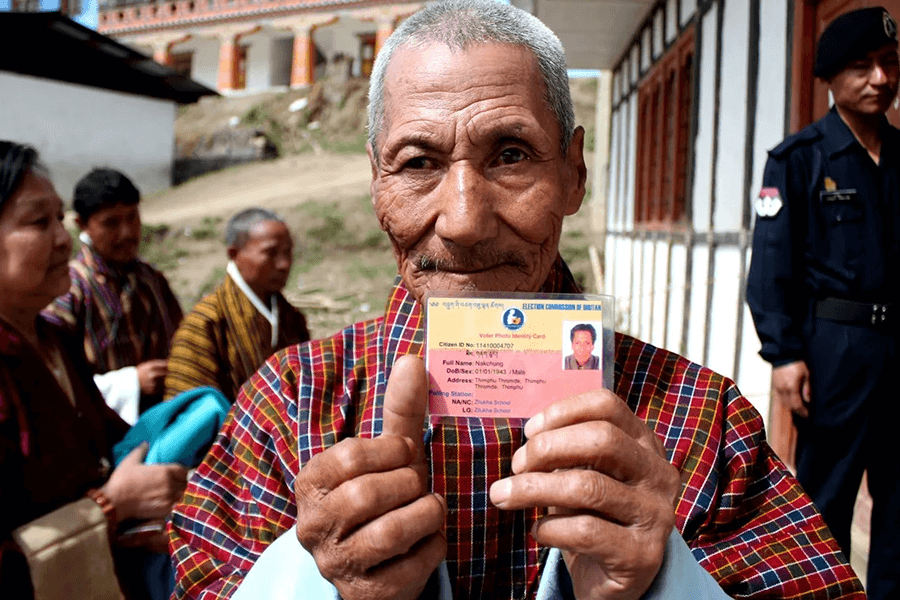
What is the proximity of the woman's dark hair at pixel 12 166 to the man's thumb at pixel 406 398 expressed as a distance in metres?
2.02

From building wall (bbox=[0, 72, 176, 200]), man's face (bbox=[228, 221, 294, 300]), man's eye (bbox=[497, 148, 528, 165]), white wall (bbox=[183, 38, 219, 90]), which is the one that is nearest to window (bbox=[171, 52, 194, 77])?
white wall (bbox=[183, 38, 219, 90])

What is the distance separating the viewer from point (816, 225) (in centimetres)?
315

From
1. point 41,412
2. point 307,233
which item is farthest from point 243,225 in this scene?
point 307,233

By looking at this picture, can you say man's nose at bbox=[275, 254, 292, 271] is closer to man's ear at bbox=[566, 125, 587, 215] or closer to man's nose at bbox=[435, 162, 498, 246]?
man's ear at bbox=[566, 125, 587, 215]

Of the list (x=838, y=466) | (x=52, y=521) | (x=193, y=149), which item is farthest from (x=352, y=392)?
(x=193, y=149)

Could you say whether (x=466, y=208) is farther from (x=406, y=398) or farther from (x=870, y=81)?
(x=870, y=81)

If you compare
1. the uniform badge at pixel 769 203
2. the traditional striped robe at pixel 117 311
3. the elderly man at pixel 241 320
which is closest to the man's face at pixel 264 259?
the elderly man at pixel 241 320

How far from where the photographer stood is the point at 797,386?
3.12 m

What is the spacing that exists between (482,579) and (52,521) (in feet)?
4.87

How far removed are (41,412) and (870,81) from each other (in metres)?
3.42

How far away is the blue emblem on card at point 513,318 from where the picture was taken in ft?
3.40

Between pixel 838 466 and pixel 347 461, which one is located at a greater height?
pixel 347 461

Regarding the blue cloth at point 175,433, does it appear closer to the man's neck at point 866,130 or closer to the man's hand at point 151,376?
the man's hand at point 151,376

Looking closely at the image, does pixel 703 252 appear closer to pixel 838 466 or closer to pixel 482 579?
pixel 838 466
